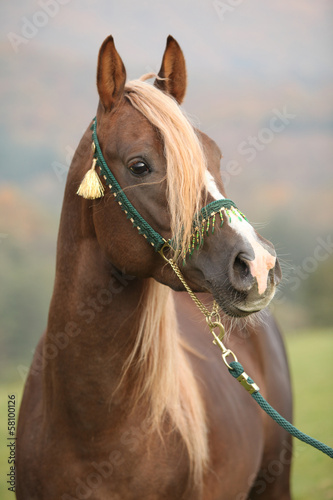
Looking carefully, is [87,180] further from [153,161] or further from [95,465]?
[95,465]

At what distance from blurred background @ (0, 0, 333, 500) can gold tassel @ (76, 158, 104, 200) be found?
345 cm

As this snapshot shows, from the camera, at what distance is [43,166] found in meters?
6.59

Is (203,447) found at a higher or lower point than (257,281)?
lower

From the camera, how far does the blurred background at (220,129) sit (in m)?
6.16

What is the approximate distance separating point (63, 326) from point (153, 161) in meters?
0.68

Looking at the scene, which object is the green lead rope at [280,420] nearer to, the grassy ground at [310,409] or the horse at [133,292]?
the horse at [133,292]

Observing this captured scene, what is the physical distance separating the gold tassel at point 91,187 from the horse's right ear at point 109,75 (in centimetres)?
24

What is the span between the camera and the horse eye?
5.15 ft

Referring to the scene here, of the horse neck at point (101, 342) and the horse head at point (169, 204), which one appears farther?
the horse neck at point (101, 342)

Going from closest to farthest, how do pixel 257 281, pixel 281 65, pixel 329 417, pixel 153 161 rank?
pixel 257 281
pixel 153 161
pixel 329 417
pixel 281 65

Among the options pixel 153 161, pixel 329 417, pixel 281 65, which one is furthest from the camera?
pixel 281 65

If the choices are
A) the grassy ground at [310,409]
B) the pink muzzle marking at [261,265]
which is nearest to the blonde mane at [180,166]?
the pink muzzle marking at [261,265]

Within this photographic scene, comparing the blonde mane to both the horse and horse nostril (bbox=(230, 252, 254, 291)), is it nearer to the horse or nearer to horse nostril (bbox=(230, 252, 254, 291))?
the horse

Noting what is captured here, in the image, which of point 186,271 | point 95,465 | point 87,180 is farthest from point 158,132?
point 95,465
